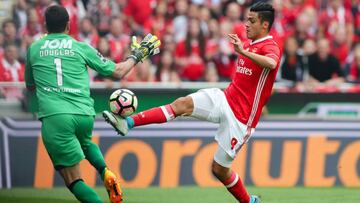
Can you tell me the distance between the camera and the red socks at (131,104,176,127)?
34.4 feet

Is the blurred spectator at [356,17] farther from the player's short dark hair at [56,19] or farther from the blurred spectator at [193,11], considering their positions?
the player's short dark hair at [56,19]

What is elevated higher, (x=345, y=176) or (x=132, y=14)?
(x=132, y=14)

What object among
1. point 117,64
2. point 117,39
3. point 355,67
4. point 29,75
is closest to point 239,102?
point 117,64

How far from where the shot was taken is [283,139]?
47.9ft

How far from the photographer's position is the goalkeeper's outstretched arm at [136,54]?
1010cm

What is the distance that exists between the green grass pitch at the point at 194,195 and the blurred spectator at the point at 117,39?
398 centimetres

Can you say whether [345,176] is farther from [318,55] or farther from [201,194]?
[318,55]

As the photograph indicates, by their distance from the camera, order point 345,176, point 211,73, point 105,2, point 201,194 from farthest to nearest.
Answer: point 105,2, point 211,73, point 345,176, point 201,194

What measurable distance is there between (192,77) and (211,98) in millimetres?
6513

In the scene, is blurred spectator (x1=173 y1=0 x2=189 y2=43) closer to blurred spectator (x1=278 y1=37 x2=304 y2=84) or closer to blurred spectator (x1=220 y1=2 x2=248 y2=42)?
blurred spectator (x1=220 y1=2 x2=248 y2=42)

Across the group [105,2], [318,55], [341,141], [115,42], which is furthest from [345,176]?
[105,2]

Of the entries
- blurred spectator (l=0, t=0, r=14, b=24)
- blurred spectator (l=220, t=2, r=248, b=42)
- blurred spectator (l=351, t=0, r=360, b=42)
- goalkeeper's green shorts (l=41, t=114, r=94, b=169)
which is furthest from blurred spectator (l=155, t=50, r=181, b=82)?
goalkeeper's green shorts (l=41, t=114, r=94, b=169)

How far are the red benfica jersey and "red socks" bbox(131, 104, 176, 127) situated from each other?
68 cm

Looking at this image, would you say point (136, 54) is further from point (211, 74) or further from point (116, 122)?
point (211, 74)
